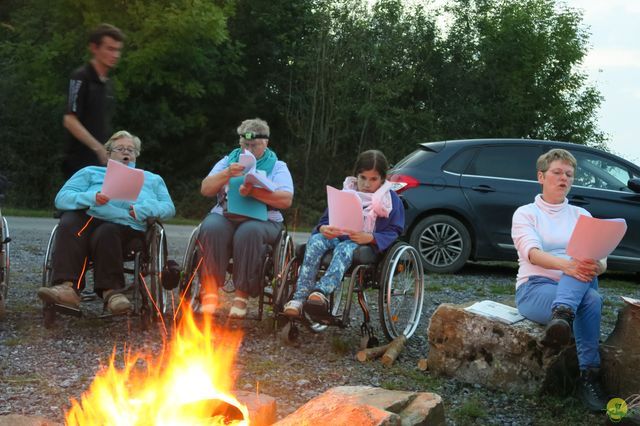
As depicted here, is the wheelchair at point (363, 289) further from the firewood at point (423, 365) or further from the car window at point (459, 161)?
the car window at point (459, 161)

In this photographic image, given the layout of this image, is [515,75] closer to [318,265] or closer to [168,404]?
[318,265]

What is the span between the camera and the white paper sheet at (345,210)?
18.5 feet

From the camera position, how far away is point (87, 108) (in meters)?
6.36

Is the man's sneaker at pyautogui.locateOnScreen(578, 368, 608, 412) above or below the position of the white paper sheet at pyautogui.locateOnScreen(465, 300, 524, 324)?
below

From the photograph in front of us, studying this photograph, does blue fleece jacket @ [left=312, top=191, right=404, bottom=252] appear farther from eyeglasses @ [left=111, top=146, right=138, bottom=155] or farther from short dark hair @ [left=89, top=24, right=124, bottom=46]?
short dark hair @ [left=89, top=24, right=124, bottom=46]

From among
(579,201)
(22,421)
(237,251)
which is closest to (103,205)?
(237,251)

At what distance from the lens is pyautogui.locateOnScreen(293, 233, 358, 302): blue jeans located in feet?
18.6

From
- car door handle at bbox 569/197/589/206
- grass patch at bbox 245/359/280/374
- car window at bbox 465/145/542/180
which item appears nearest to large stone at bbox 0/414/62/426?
grass patch at bbox 245/359/280/374

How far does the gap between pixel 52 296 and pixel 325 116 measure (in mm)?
16067

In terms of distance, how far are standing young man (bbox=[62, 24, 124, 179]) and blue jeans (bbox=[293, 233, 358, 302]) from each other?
66.1 inches

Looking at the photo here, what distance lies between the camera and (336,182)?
68.8 feet

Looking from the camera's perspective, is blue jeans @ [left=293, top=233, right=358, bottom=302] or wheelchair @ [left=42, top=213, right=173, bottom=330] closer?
blue jeans @ [left=293, top=233, right=358, bottom=302]

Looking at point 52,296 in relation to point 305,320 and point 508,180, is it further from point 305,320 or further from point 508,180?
point 508,180

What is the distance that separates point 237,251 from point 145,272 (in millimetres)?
672
